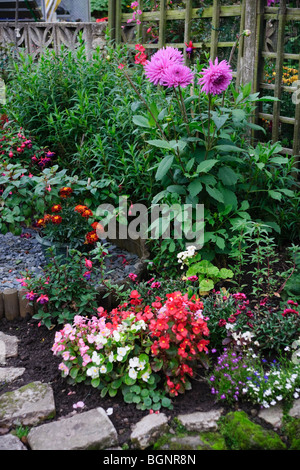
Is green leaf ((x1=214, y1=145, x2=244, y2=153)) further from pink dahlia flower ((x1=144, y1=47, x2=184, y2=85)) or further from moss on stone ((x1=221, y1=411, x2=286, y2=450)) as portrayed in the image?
moss on stone ((x1=221, y1=411, x2=286, y2=450))

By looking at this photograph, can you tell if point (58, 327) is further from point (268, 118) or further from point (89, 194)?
point (268, 118)

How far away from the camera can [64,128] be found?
426 cm

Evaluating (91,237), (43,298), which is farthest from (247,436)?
(91,237)

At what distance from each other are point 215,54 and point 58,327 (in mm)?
2859

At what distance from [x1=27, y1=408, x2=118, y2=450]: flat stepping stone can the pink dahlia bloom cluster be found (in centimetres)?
179

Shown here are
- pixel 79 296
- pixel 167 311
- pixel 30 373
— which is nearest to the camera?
pixel 167 311

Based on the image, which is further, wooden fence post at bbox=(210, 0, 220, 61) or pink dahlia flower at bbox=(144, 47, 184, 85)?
wooden fence post at bbox=(210, 0, 220, 61)

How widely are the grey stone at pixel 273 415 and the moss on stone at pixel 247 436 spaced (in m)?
0.07

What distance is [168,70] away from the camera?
2857 mm

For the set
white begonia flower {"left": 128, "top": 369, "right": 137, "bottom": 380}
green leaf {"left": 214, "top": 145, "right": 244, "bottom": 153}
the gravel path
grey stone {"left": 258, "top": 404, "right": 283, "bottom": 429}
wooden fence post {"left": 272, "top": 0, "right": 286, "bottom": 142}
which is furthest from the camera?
wooden fence post {"left": 272, "top": 0, "right": 286, "bottom": 142}

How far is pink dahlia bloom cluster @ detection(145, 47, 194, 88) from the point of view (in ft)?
9.39

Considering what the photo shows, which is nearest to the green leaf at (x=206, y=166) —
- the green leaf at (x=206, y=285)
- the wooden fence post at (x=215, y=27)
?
the green leaf at (x=206, y=285)

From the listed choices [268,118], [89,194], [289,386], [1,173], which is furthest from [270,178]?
[1,173]

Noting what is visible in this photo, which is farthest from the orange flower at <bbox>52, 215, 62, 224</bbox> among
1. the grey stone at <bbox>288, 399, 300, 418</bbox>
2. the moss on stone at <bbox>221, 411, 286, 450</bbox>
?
the grey stone at <bbox>288, 399, 300, 418</bbox>
